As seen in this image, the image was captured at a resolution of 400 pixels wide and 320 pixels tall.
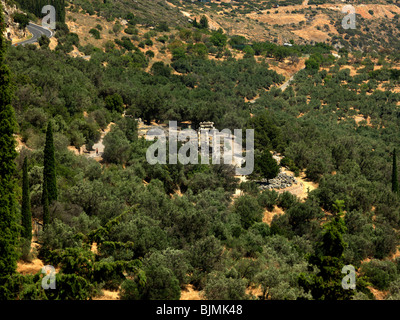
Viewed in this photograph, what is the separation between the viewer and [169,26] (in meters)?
122

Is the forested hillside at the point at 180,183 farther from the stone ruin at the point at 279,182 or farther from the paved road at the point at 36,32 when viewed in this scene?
the paved road at the point at 36,32

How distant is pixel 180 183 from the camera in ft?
147

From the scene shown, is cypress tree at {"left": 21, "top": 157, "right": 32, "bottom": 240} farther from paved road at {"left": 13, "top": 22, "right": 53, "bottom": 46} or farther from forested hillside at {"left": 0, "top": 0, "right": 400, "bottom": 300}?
paved road at {"left": 13, "top": 22, "right": 53, "bottom": 46}

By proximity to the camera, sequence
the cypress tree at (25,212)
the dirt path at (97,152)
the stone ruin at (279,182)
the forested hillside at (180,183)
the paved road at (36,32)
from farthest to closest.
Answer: the paved road at (36,32), the stone ruin at (279,182), the dirt path at (97,152), the cypress tree at (25,212), the forested hillside at (180,183)

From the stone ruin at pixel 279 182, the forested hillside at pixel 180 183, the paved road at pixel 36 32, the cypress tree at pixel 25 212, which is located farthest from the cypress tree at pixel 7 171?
the paved road at pixel 36 32

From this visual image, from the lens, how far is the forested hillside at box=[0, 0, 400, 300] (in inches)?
818

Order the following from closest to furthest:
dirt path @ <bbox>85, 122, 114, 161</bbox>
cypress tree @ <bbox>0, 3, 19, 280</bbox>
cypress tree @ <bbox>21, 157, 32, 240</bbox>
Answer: cypress tree @ <bbox>0, 3, 19, 280</bbox> < cypress tree @ <bbox>21, 157, 32, 240</bbox> < dirt path @ <bbox>85, 122, 114, 161</bbox>

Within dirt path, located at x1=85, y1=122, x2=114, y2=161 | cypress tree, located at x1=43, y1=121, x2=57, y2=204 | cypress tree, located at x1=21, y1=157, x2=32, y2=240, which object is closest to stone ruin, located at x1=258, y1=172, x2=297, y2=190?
dirt path, located at x1=85, y1=122, x2=114, y2=161

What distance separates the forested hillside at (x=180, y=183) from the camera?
20781 mm

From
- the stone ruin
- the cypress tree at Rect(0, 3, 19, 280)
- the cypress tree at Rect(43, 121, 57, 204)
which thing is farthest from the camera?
the stone ruin

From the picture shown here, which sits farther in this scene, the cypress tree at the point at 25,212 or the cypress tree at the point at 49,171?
the cypress tree at the point at 49,171

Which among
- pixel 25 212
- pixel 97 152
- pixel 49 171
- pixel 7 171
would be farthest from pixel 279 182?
pixel 7 171

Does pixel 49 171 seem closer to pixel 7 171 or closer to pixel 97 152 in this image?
pixel 7 171
